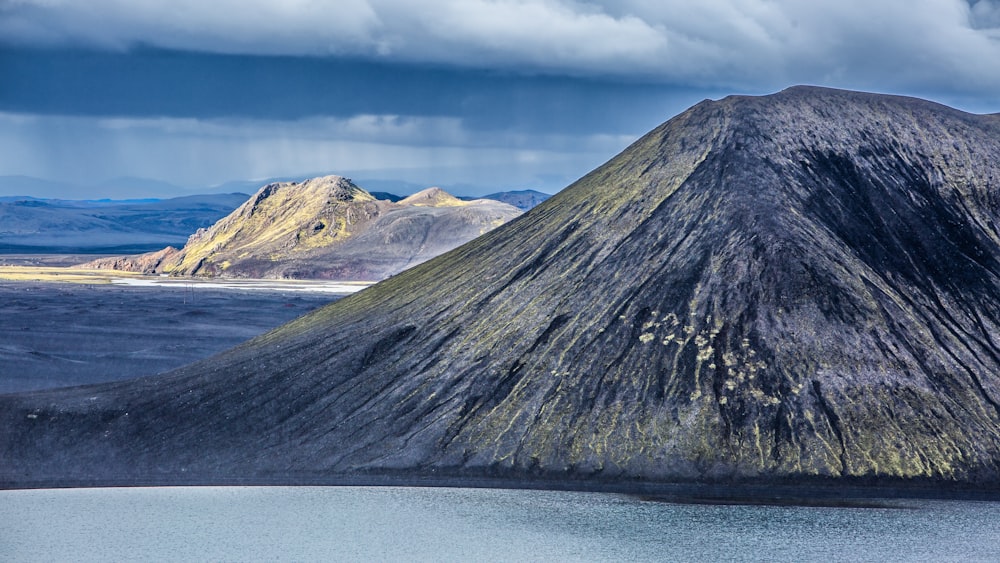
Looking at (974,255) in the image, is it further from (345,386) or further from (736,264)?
(345,386)

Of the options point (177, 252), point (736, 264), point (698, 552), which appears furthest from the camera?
point (177, 252)

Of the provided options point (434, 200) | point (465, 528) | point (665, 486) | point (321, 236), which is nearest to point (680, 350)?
point (665, 486)

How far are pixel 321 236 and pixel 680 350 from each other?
11805 centimetres

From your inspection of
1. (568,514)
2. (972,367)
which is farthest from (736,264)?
(568,514)

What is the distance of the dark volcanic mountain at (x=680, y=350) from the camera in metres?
21.7

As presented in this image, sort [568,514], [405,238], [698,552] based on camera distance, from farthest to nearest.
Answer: [405,238], [568,514], [698,552]

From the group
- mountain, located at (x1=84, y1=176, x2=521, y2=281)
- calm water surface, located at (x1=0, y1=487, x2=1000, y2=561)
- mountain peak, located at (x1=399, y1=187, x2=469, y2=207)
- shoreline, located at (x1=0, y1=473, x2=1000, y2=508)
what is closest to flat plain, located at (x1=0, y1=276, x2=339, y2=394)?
shoreline, located at (x1=0, y1=473, x2=1000, y2=508)

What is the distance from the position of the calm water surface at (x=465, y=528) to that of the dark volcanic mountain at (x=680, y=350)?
1.86m

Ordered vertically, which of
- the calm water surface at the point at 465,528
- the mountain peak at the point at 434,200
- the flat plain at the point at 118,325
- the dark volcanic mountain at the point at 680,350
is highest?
the mountain peak at the point at 434,200

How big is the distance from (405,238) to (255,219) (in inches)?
1133

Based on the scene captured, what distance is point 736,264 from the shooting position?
25.3 metres

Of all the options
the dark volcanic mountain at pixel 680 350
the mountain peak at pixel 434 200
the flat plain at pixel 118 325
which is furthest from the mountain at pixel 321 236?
the dark volcanic mountain at pixel 680 350

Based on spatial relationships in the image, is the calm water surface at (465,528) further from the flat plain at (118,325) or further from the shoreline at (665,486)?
the flat plain at (118,325)

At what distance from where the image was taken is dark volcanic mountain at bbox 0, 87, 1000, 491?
21.7 metres
